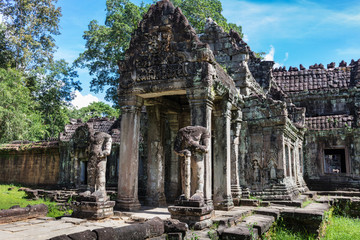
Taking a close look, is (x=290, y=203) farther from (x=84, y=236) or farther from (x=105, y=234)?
(x=84, y=236)

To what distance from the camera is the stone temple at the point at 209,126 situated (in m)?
7.89

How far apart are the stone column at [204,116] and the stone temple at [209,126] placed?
3 cm

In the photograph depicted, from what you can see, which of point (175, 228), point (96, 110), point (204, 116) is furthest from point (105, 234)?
point (96, 110)

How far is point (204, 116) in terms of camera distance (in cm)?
772

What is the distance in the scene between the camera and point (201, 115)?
Result: 7754 millimetres

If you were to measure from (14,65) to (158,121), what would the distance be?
21.5 meters

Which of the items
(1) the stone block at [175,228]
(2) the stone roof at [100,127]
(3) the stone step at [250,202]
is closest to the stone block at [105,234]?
(1) the stone block at [175,228]

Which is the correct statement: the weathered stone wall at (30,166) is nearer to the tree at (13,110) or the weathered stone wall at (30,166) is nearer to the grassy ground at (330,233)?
the tree at (13,110)

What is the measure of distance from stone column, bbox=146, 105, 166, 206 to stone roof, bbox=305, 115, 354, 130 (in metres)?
9.97

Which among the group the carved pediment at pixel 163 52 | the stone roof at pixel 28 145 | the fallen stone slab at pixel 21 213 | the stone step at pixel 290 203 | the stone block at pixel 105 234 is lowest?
the stone step at pixel 290 203

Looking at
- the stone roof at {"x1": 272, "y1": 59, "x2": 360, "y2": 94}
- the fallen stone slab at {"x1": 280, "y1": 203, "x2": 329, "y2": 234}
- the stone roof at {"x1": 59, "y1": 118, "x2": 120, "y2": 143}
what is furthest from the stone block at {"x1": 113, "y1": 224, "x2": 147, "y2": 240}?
the stone roof at {"x1": 272, "y1": 59, "x2": 360, "y2": 94}

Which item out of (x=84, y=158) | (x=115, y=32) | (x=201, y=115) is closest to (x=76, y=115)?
Answer: (x=115, y=32)

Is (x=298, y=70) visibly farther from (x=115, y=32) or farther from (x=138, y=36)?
(x=138, y=36)

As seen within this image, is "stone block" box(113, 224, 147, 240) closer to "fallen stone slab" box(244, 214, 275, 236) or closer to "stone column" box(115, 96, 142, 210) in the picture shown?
"fallen stone slab" box(244, 214, 275, 236)
